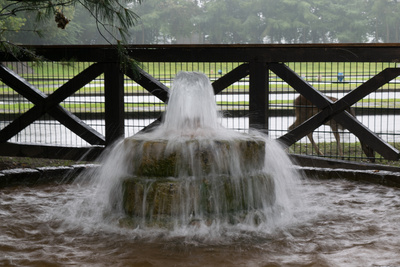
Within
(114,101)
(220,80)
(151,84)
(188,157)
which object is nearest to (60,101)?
(114,101)

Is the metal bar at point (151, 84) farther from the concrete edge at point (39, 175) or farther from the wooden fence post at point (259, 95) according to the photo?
the concrete edge at point (39, 175)

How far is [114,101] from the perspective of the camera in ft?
25.1

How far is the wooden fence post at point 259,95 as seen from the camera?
23.4 ft

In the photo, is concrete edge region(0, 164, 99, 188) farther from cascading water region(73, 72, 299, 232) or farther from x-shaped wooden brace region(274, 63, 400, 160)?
x-shaped wooden brace region(274, 63, 400, 160)

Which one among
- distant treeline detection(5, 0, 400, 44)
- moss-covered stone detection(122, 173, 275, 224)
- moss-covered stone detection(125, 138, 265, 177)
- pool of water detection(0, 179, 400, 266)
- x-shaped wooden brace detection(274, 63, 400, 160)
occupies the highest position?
distant treeline detection(5, 0, 400, 44)

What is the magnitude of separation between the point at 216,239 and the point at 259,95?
322 centimetres

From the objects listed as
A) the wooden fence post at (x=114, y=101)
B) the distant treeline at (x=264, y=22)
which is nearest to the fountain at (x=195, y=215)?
the wooden fence post at (x=114, y=101)

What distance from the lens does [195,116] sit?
206 inches

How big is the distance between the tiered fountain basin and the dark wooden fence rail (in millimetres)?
2394

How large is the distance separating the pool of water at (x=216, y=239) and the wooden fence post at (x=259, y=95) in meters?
1.78

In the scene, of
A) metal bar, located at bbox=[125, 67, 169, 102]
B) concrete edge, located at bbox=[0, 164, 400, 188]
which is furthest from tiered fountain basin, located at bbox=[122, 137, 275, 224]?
metal bar, located at bbox=[125, 67, 169, 102]

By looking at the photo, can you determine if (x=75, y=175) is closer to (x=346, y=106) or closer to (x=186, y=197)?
(x=186, y=197)

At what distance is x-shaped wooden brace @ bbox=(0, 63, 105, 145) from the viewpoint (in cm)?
769

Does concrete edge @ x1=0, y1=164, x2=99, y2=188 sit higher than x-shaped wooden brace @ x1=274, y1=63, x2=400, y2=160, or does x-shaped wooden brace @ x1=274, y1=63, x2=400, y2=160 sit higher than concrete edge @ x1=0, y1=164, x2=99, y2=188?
x-shaped wooden brace @ x1=274, y1=63, x2=400, y2=160
